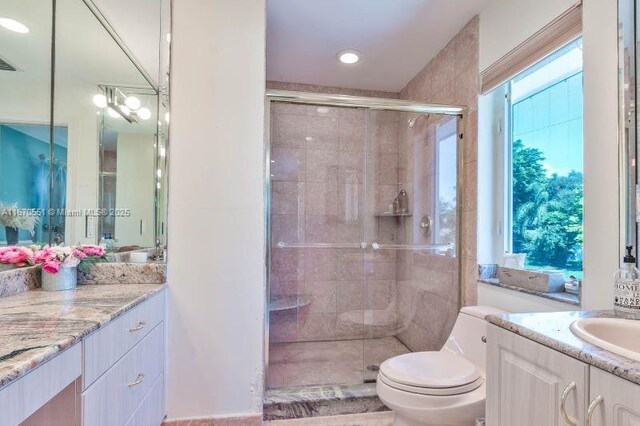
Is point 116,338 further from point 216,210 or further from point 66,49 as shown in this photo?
point 66,49

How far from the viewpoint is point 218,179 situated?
1.75 metres

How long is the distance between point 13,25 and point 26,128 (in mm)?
402

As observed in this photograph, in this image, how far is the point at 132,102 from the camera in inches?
69.9

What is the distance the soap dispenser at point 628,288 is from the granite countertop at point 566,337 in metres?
0.04

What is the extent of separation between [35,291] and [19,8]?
3.79ft

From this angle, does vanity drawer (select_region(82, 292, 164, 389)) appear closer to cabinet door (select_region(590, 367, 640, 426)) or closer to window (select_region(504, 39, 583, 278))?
cabinet door (select_region(590, 367, 640, 426))

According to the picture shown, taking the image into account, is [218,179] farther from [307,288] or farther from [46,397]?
[307,288]

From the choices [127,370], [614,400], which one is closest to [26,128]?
[127,370]

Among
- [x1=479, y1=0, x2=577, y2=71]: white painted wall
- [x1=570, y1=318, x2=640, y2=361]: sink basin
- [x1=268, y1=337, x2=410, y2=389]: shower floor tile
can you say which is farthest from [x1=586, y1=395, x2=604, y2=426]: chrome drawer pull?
[x1=268, y1=337, x2=410, y2=389]: shower floor tile

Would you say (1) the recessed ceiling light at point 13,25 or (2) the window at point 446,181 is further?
(2) the window at point 446,181

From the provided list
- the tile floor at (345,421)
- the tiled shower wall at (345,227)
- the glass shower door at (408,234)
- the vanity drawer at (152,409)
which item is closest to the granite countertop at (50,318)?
the vanity drawer at (152,409)

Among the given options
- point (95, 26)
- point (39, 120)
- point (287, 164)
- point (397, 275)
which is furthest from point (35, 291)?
point (397, 275)

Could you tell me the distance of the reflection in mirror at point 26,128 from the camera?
1.27 meters

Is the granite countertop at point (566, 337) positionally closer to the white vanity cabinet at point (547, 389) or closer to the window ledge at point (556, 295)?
the white vanity cabinet at point (547, 389)
